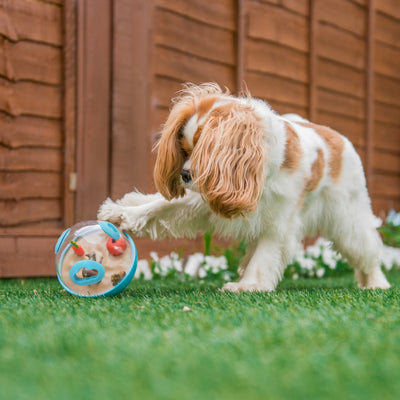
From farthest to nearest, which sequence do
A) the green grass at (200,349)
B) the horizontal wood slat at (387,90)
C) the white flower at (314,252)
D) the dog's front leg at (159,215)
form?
the horizontal wood slat at (387,90)
the white flower at (314,252)
the dog's front leg at (159,215)
the green grass at (200,349)

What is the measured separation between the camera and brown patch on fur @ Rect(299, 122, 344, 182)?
3.51m

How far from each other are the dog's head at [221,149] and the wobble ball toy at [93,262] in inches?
18.0

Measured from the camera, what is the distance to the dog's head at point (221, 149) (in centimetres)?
275

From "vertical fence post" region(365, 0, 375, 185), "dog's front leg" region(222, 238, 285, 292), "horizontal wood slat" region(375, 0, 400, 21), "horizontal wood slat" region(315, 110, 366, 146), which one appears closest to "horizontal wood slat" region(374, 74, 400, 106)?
"vertical fence post" region(365, 0, 375, 185)

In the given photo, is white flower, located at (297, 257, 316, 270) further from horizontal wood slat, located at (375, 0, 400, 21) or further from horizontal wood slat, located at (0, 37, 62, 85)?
horizontal wood slat, located at (375, 0, 400, 21)

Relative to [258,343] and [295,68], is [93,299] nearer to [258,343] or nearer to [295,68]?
[258,343]

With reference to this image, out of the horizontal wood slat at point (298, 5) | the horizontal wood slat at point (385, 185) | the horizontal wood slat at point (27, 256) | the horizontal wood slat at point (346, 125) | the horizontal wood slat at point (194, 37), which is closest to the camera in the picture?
the horizontal wood slat at point (27, 256)

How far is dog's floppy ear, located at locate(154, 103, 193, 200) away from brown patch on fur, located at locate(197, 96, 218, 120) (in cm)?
4

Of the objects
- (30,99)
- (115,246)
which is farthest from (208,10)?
(115,246)

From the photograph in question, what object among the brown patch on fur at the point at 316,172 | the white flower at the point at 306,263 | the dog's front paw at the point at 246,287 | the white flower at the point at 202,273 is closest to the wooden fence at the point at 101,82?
the white flower at the point at 202,273

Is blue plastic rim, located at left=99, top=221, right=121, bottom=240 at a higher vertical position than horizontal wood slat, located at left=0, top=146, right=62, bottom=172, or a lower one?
lower

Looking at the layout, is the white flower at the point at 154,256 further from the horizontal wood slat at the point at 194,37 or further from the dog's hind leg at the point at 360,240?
the horizontal wood slat at the point at 194,37

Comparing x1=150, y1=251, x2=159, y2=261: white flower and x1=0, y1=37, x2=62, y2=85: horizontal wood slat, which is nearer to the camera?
x1=0, y1=37, x2=62, y2=85: horizontal wood slat

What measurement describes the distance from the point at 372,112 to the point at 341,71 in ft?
2.12
